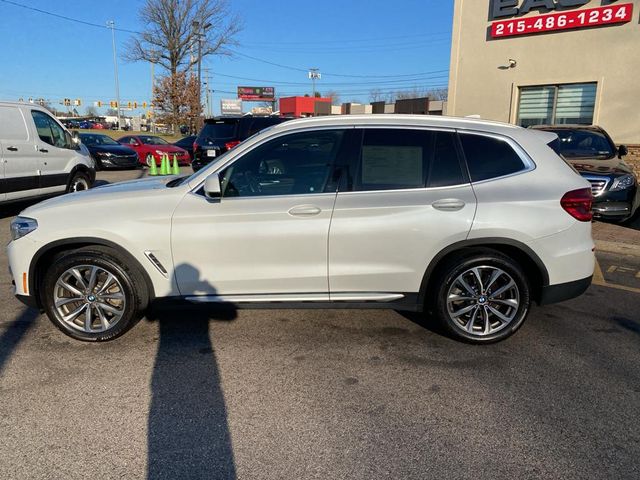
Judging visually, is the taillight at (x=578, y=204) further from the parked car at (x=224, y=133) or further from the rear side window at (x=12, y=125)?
the parked car at (x=224, y=133)

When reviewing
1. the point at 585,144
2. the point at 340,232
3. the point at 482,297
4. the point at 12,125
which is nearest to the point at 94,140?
the point at 12,125

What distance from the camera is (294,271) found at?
3.71 m

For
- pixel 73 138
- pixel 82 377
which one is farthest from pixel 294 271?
pixel 73 138

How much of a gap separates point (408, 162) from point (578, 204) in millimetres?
1315

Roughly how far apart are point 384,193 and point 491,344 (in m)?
1.49

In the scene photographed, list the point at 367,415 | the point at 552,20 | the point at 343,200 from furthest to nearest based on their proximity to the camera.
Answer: the point at 552,20
the point at 343,200
the point at 367,415

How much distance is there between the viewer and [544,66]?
14305 millimetres

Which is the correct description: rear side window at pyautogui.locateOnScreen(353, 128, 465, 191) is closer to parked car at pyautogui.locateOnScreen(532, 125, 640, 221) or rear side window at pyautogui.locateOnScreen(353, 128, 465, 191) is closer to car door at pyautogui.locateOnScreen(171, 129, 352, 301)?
car door at pyautogui.locateOnScreen(171, 129, 352, 301)

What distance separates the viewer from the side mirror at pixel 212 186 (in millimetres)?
3576

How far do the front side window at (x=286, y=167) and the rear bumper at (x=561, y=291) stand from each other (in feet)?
6.26

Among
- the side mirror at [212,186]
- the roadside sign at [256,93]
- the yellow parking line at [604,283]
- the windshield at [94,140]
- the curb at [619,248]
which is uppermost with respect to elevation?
the roadside sign at [256,93]

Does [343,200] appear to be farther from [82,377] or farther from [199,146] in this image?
[199,146]

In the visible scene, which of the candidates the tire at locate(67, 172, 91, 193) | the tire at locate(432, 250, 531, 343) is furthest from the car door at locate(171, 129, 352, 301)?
the tire at locate(67, 172, 91, 193)

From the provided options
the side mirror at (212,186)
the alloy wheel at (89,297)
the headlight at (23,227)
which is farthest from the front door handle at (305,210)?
the headlight at (23,227)
